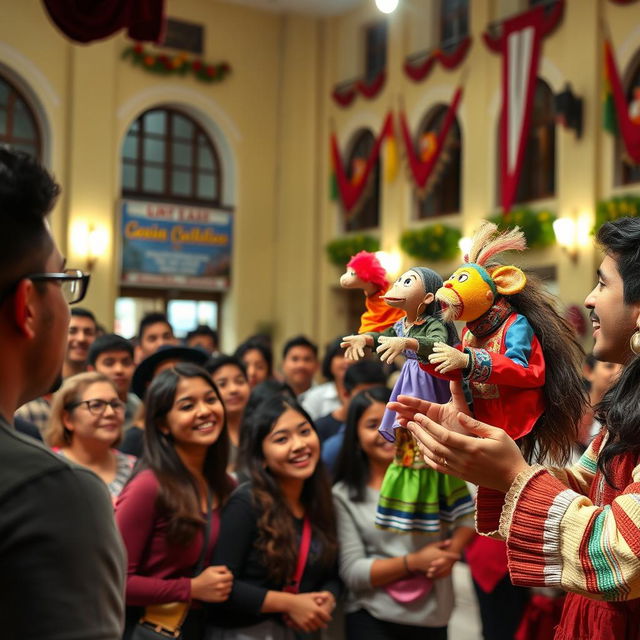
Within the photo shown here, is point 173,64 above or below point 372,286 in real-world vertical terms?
above

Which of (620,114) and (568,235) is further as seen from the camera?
(568,235)

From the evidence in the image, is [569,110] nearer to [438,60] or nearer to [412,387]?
[438,60]

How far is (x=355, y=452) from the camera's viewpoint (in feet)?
11.9

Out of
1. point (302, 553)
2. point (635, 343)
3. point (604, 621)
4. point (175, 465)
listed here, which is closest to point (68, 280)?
point (635, 343)

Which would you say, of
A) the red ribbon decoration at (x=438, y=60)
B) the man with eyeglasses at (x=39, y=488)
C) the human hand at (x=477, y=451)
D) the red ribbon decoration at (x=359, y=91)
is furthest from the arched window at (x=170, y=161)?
the man with eyeglasses at (x=39, y=488)

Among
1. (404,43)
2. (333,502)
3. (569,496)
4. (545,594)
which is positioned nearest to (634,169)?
(404,43)

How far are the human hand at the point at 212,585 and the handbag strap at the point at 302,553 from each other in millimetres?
281

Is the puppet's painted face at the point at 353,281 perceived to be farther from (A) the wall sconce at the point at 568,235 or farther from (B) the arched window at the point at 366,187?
(B) the arched window at the point at 366,187

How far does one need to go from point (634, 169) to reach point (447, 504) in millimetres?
8192

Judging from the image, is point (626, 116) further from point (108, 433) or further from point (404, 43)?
point (108, 433)

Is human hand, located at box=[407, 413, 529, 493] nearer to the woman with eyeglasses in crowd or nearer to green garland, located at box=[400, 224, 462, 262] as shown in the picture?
the woman with eyeglasses in crowd

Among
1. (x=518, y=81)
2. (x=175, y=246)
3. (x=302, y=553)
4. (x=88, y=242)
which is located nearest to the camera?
(x=302, y=553)

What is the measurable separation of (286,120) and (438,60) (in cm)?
312

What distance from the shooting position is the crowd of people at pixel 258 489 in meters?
1.20
